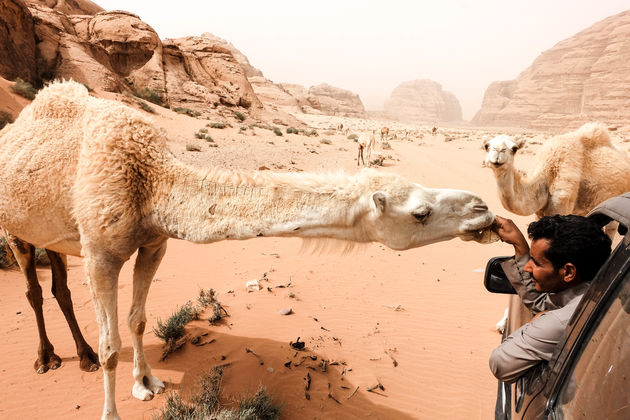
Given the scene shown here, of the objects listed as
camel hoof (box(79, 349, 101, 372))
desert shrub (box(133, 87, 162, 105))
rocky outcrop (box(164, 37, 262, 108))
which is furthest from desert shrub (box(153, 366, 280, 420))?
rocky outcrop (box(164, 37, 262, 108))

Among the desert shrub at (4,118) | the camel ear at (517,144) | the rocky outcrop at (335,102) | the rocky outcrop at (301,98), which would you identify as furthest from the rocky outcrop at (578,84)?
→ the desert shrub at (4,118)

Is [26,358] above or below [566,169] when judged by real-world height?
below

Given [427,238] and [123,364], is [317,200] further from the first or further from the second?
[123,364]

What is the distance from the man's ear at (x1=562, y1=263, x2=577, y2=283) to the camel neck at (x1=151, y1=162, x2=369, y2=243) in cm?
117

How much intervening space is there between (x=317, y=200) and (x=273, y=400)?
2274mm

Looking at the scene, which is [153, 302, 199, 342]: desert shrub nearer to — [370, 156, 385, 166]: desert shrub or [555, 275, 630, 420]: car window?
[555, 275, 630, 420]: car window

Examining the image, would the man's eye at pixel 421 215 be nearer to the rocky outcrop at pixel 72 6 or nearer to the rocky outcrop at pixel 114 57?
the rocky outcrop at pixel 114 57

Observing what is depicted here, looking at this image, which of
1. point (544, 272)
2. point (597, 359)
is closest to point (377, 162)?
point (544, 272)

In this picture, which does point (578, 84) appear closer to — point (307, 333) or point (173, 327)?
point (307, 333)

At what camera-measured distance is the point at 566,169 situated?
5395mm

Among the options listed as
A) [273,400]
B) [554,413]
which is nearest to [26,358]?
[273,400]

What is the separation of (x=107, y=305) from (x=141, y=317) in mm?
780

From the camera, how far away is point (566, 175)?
5359 millimetres

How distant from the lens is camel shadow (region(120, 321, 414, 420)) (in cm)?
362
